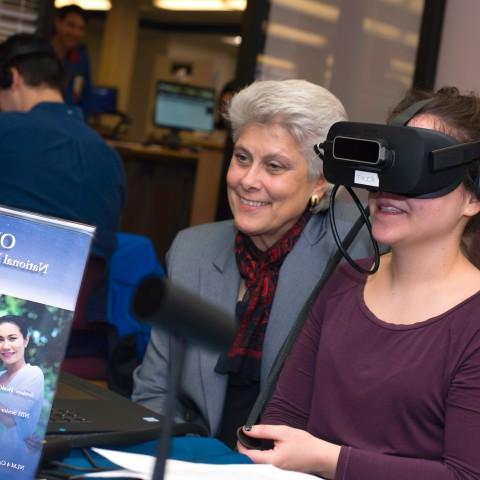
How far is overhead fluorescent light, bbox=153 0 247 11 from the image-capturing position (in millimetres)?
12867

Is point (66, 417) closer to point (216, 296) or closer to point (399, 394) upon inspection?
point (399, 394)

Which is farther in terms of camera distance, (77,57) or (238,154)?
(77,57)

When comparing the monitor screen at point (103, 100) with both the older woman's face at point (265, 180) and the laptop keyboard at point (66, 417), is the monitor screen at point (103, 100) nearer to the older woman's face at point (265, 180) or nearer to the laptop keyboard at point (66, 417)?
the older woman's face at point (265, 180)

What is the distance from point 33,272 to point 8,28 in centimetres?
330

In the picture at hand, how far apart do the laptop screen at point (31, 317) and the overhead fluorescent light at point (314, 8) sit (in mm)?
3406

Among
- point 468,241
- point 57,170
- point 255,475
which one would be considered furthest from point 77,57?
point 255,475

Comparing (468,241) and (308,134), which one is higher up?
(308,134)

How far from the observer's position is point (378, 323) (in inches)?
60.2

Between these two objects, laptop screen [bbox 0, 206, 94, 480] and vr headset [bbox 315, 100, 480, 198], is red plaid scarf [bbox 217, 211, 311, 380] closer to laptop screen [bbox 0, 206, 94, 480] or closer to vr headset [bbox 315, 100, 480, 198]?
vr headset [bbox 315, 100, 480, 198]

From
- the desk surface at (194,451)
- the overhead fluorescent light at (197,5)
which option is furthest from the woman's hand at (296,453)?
the overhead fluorescent light at (197,5)

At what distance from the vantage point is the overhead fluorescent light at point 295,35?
4227 mm

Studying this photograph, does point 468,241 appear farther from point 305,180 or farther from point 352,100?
point 352,100

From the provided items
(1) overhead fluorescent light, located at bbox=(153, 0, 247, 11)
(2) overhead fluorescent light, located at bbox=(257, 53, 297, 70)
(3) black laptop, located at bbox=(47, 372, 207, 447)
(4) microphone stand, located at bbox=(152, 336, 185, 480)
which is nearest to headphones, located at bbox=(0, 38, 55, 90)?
(2) overhead fluorescent light, located at bbox=(257, 53, 297, 70)

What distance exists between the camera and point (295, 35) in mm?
4262
